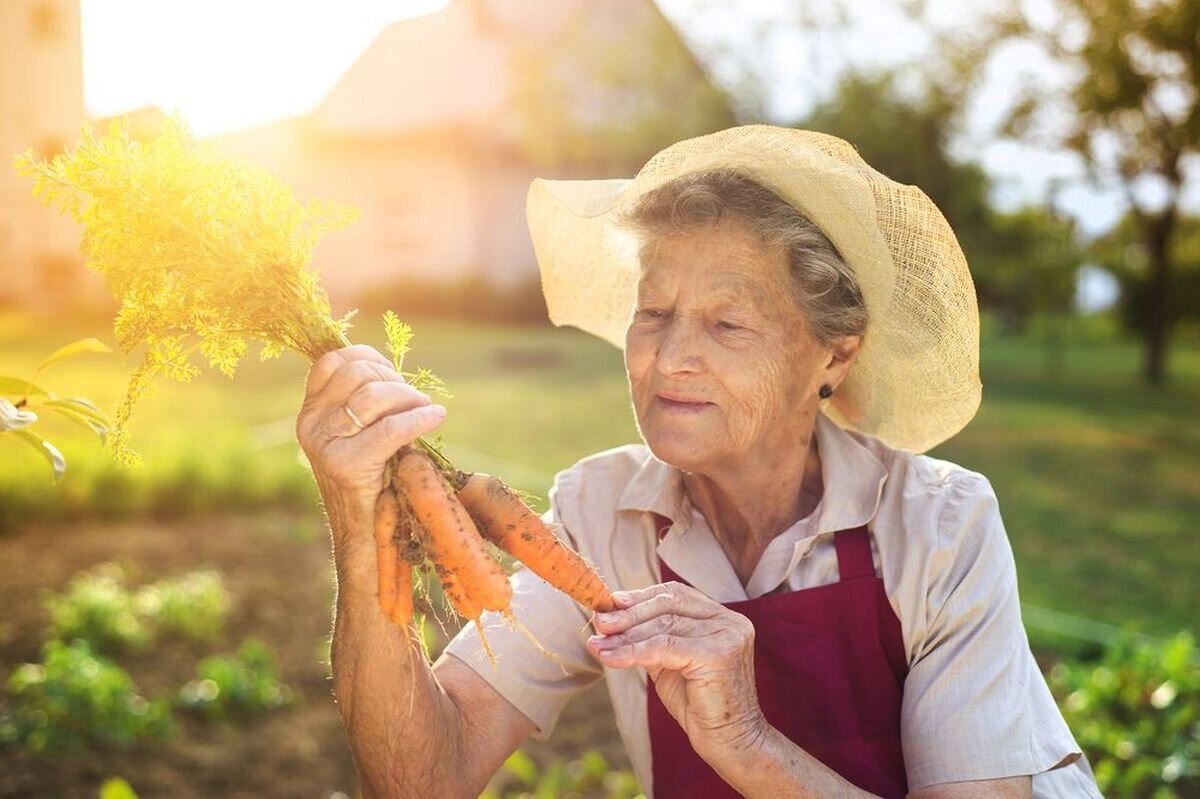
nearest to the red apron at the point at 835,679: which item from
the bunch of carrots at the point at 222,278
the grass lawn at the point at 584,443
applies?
the bunch of carrots at the point at 222,278

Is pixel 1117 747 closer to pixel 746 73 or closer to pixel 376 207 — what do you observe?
pixel 746 73

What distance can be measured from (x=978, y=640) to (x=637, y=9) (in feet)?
60.5

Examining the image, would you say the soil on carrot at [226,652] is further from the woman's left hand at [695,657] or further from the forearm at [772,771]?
the forearm at [772,771]

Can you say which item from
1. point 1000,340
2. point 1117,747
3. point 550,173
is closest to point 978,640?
point 1117,747

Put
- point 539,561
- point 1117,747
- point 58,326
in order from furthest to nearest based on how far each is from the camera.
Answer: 1. point 58,326
2. point 1117,747
3. point 539,561

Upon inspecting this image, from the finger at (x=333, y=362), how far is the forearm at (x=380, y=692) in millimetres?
204

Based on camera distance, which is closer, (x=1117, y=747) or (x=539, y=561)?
(x=539, y=561)

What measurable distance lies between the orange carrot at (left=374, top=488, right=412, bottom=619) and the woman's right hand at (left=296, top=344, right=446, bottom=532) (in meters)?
0.02

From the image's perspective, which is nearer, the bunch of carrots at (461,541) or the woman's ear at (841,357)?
the bunch of carrots at (461,541)

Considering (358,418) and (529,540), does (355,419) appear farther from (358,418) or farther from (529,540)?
(529,540)

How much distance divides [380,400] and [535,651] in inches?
32.4

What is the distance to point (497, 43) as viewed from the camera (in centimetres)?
2055

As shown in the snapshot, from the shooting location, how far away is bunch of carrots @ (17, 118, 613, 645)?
6.09 feet

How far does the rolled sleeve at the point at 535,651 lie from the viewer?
2.35 m
